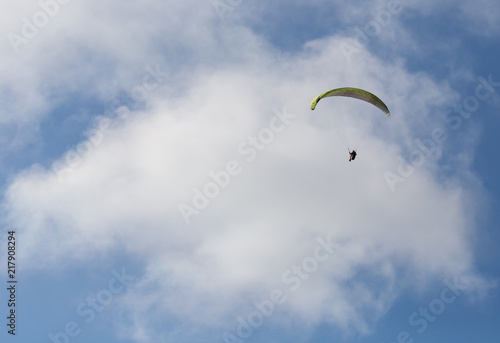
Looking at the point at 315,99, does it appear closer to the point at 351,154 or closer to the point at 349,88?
the point at 349,88

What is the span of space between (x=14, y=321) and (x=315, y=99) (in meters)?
41.1

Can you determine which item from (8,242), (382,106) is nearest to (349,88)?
(382,106)

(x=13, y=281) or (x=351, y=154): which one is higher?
(x=351, y=154)

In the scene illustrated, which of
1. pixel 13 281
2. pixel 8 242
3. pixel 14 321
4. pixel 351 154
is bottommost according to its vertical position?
pixel 14 321

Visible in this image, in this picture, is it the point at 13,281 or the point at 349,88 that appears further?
the point at 349,88

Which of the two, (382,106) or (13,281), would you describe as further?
(382,106)

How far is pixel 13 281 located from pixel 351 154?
41.6 metres

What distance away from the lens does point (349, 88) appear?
64.1 meters

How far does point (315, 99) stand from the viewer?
6200cm

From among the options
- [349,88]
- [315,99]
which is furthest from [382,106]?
[315,99]

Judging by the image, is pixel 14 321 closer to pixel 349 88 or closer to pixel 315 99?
pixel 315 99

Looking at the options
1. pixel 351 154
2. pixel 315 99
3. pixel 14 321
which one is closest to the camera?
pixel 14 321

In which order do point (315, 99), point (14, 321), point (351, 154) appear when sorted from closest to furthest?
1. point (14, 321)
2. point (315, 99)
3. point (351, 154)

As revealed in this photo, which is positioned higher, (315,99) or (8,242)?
(315,99)
